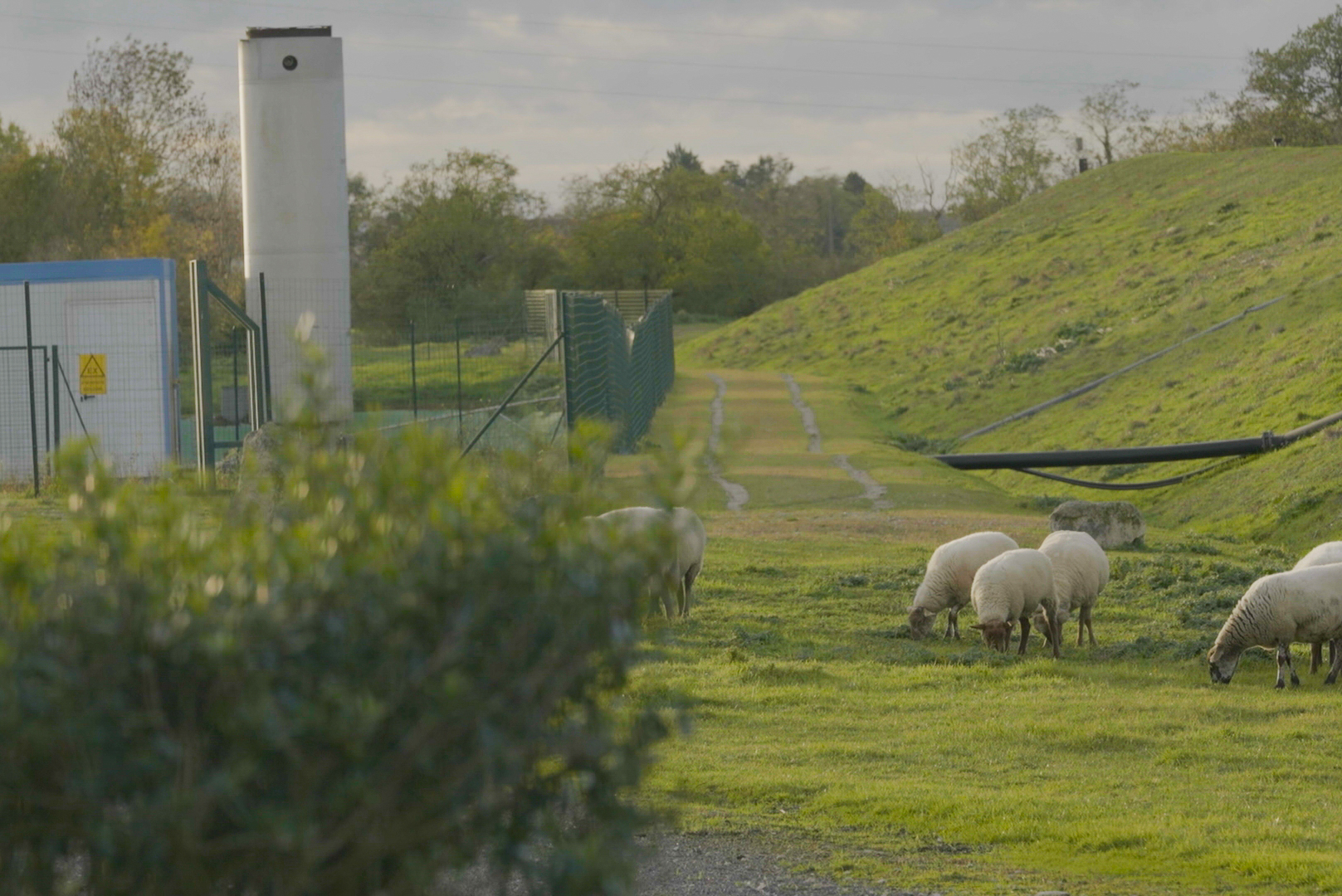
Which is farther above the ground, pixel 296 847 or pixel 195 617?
pixel 195 617

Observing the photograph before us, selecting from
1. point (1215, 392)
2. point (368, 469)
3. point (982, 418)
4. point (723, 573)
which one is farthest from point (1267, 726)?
A: point (982, 418)

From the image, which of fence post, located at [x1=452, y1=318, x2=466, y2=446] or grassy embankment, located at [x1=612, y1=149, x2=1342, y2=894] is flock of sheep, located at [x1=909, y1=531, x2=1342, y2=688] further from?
fence post, located at [x1=452, y1=318, x2=466, y2=446]

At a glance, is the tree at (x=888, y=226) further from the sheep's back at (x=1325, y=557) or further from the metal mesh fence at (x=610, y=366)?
the sheep's back at (x=1325, y=557)

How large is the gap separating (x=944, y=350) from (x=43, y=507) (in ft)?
118

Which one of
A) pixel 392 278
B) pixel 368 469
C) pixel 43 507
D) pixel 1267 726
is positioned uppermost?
pixel 392 278

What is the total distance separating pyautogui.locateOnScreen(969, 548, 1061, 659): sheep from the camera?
1230cm

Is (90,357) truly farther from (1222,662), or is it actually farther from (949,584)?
(1222,662)

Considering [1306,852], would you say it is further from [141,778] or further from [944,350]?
[944,350]

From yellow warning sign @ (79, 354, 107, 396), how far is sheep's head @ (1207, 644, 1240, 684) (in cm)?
1739

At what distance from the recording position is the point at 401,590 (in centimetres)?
262

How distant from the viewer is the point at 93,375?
2256 centimetres

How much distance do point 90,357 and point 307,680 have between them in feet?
71.7

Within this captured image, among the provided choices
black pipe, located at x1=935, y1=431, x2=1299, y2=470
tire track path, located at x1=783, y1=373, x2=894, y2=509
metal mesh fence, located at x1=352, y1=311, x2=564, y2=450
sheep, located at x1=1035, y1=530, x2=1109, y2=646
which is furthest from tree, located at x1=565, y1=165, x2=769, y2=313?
sheep, located at x1=1035, y1=530, x2=1109, y2=646

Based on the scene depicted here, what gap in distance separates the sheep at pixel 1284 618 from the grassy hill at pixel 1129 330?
10135 mm
